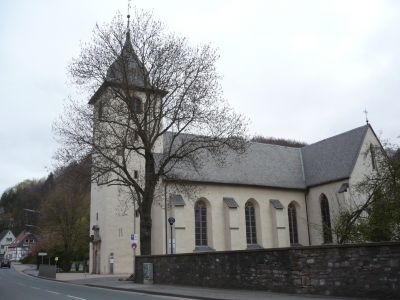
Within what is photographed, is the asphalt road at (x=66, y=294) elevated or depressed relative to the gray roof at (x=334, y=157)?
depressed

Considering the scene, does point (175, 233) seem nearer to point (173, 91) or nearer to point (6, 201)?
point (173, 91)

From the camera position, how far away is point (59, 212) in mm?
51531

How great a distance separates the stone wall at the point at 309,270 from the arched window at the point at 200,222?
11.6m

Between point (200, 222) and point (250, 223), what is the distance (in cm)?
466

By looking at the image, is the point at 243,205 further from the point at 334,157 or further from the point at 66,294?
the point at 66,294

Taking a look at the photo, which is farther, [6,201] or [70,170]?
[6,201]

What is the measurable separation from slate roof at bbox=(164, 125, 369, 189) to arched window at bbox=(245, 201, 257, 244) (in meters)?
2.06

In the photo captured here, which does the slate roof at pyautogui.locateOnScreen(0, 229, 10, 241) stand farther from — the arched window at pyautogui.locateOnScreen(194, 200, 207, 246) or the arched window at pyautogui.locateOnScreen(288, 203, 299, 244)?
the arched window at pyautogui.locateOnScreen(288, 203, 299, 244)

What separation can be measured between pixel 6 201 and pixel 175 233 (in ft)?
372

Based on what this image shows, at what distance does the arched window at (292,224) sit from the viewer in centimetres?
3546

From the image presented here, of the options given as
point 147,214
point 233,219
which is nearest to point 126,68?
point 147,214

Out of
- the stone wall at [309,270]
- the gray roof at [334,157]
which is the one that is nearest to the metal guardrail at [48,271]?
the stone wall at [309,270]

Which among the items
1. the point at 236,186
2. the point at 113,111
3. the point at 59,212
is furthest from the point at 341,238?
the point at 59,212

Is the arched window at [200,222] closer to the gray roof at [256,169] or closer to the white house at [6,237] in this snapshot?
the gray roof at [256,169]
